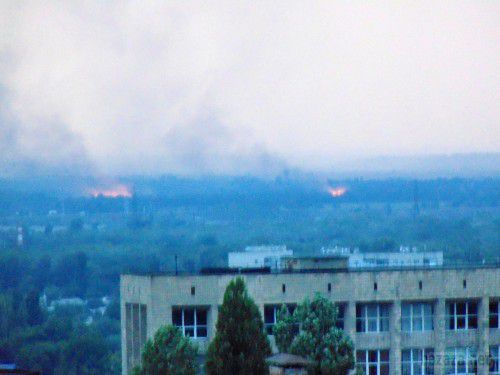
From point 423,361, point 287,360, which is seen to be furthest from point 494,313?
point 287,360

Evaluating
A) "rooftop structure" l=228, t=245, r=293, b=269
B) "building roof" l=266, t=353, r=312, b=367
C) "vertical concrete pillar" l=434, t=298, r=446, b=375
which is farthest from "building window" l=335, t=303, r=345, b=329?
"rooftop structure" l=228, t=245, r=293, b=269

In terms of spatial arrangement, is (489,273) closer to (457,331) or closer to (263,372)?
(457,331)

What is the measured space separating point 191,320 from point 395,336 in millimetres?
7751

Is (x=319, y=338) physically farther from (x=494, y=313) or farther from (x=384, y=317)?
(x=494, y=313)

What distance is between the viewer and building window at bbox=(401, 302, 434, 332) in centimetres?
6625

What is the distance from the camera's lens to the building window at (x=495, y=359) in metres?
66.5

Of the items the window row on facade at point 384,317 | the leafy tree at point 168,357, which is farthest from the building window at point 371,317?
the leafy tree at point 168,357

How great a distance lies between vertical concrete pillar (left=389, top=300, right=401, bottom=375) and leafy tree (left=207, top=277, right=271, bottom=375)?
1396 cm

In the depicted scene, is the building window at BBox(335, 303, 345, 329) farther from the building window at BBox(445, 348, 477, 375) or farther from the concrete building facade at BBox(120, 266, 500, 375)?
the building window at BBox(445, 348, 477, 375)

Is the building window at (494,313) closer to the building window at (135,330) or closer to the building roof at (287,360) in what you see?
the building window at (135,330)

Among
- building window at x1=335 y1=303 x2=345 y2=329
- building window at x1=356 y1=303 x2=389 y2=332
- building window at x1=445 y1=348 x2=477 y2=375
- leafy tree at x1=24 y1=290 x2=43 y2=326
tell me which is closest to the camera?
building window at x1=335 y1=303 x2=345 y2=329

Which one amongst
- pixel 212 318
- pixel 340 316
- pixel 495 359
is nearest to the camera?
pixel 212 318

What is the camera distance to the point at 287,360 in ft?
176

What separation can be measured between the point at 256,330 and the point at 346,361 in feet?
Answer: 20.5
